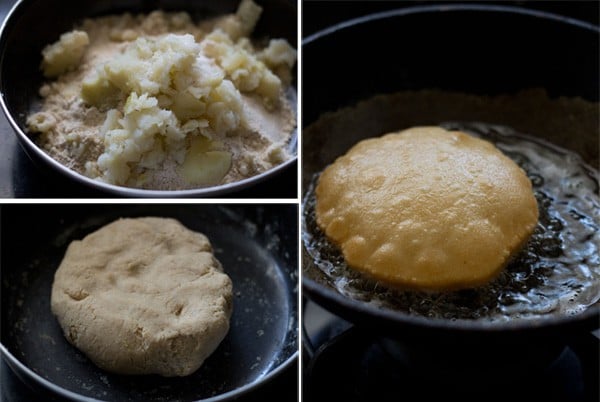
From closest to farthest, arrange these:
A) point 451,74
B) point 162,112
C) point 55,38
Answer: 1. point 162,112
2. point 55,38
3. point 451,74

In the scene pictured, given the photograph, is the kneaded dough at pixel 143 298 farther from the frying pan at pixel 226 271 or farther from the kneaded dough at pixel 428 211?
the kneaded dough at pixel 428 211

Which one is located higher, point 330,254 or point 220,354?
point 330,254

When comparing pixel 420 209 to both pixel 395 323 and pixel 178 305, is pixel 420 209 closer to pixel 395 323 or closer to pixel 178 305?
pixel 395 323

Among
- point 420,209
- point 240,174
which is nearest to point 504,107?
point 420,209

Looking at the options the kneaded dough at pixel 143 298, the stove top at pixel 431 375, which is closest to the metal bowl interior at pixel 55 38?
the kneaded dough at pixel 143 298

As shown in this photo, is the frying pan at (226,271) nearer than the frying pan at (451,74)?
Yes

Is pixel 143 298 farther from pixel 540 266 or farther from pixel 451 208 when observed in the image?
pixel 540 266

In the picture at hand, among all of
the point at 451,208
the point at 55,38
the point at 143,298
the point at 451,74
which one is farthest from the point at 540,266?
the point at 55,38
